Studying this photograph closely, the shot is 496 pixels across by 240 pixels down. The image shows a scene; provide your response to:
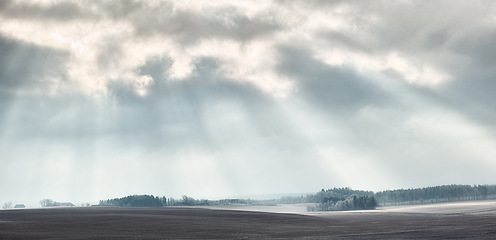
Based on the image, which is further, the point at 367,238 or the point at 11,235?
the point at 11,235

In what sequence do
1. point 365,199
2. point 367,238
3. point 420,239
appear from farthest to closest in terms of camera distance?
point 365,199
point 367,238
point 420,239

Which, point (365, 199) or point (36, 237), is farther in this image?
point (365, 199)

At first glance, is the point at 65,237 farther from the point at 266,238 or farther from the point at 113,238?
the point at 266,238

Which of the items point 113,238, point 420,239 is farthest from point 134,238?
point 420,239

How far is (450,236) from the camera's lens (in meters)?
42.6

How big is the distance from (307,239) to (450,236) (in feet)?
44.4

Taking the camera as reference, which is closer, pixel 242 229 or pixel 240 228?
pixel 242 229

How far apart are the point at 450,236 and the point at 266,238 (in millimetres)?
17842

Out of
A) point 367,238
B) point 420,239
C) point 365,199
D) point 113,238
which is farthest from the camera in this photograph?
point 365,199

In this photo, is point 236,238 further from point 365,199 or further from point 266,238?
point 365,199

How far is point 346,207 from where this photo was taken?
616 ft

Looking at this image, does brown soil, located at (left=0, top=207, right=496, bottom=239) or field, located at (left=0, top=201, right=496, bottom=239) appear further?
field, located at (left=0, top=201, right=496, bottom=239)

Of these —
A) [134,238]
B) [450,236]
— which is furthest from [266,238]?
[450,236]

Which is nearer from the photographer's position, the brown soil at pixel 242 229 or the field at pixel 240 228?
the brown soil at pixel 242 229
